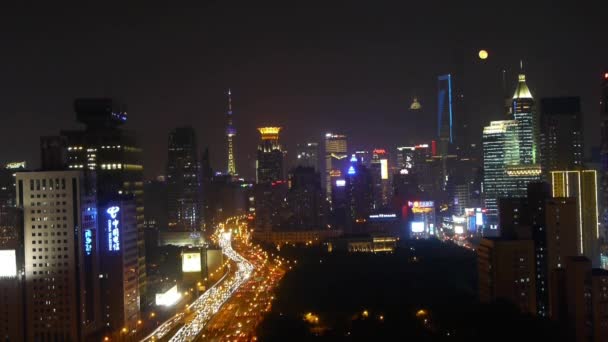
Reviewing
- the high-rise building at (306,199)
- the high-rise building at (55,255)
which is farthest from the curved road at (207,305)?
the high-rise building at (306,199)

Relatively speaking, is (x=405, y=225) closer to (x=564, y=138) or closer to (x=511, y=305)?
(x=564, y=138)

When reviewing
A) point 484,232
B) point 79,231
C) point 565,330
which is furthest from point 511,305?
point 484,232

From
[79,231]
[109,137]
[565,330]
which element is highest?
[109,137]

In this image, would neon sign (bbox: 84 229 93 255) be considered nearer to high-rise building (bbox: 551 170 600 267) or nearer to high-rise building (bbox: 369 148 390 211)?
high-rise building (bbox: 551 170 600 267)

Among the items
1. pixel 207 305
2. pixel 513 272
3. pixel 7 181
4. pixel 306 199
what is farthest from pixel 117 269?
pixel 306 199

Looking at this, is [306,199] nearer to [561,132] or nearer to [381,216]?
[381,216]
